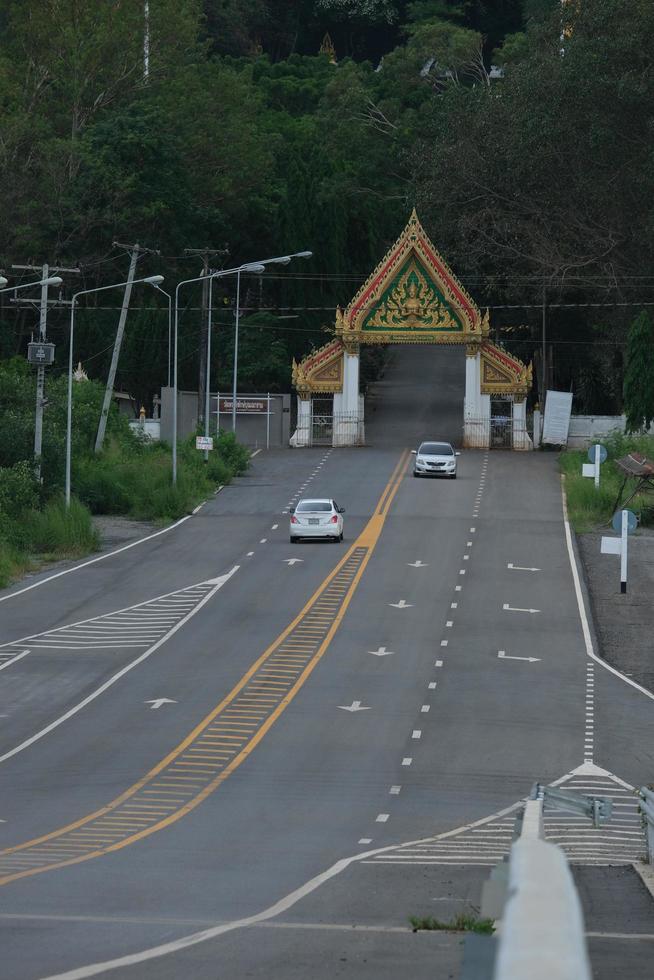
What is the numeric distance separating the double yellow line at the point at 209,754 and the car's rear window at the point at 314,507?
593 cm

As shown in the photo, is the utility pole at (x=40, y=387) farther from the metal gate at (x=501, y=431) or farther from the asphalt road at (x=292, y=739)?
the metal gate at (x=501, y=431)

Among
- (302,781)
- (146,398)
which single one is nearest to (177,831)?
(302,781)

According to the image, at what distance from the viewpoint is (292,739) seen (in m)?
29.9

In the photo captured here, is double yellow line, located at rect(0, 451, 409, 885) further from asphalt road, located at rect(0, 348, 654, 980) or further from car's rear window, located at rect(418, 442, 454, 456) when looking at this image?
car's rear window, located at rect(418, 442, 454, 456)

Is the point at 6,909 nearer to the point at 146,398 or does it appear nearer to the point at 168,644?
the point at 168,644

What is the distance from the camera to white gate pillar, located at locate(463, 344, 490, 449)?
271ft

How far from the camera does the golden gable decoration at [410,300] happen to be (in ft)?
276

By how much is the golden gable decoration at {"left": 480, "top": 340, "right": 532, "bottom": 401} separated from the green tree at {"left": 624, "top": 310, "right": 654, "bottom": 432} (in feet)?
18.2

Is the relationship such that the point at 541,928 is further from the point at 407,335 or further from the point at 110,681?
the point at 407,335

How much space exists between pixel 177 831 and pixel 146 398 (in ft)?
270

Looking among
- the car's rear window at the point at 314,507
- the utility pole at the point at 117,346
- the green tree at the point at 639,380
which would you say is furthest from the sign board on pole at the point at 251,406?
the car's rear window at the point at 314,507

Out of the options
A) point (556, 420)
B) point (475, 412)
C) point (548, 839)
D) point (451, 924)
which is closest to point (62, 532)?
point (475, 412)

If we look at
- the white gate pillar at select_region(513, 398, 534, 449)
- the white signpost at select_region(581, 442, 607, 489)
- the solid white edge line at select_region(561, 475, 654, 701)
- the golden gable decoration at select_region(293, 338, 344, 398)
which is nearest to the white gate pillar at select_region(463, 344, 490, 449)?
the white gate pillar at select_region(513, 398, 534, 449)

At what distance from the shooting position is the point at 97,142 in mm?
99562
